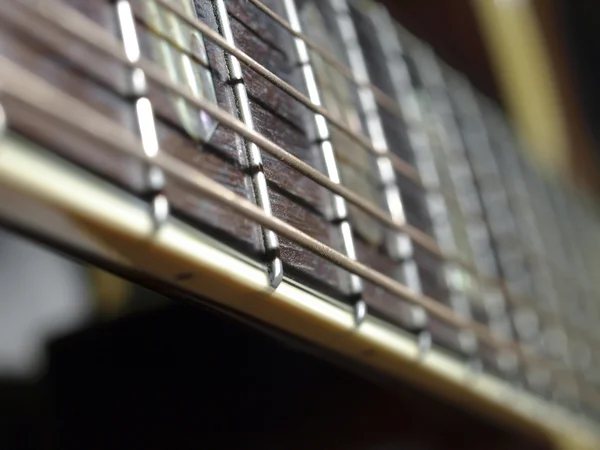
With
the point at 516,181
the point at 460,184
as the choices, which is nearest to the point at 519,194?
the point at 516,181

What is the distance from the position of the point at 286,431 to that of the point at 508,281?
0.76 feet

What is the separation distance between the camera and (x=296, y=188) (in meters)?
0.34

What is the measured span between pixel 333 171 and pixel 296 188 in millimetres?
36

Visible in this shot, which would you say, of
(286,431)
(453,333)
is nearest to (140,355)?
(286,431)

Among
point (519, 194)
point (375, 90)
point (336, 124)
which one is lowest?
point (336, 124)

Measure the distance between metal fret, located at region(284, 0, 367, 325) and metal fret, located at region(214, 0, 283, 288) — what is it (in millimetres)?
68

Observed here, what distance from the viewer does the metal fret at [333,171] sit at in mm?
352

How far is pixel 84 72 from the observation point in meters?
0.26

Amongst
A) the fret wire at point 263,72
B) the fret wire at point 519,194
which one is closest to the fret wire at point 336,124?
the fret wire at point 263,72

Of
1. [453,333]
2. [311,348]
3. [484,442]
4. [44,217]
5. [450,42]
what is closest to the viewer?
[44,217]

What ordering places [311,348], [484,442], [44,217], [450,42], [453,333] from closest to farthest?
1. [44,217]
2. [311,348]
3. [453,333]
4. [484,442]
5. [450,42]

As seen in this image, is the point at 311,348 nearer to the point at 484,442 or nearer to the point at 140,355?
the point at 140,355

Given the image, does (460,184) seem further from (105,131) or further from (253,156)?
(105,131)

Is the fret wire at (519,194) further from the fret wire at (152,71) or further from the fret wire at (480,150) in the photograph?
the fret wire at (152,71)
